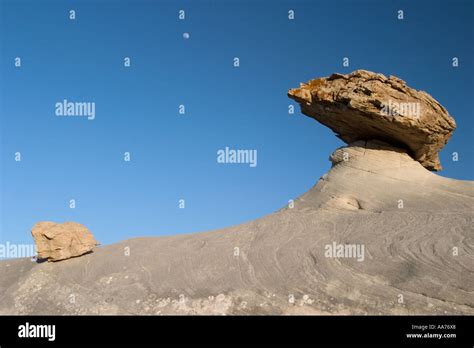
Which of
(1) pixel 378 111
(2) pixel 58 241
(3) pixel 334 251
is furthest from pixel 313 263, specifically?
(2) pixel 58 241

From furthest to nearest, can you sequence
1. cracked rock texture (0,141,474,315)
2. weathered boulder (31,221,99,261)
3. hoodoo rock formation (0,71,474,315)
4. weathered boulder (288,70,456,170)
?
1. weathered boulder (288,70,456,170)
2. weathered boulder (31,221,99,261)
3. hoodoo rock formation (0,71,474,315)
4. cracked rock texture (0,141,474,315)

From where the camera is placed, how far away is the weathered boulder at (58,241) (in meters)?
21.9

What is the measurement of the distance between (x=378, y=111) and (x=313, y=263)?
8.79 m

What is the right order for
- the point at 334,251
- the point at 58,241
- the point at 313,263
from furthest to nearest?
the point at 58,241 → the point at 334,251 → the point at 313,263

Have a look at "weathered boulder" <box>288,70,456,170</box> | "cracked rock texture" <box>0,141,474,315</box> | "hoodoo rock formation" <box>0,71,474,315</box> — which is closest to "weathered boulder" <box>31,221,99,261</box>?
"hoodoo rock formation" <box>0,71,474,315</box>

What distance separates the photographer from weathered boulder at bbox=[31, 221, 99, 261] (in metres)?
21.9

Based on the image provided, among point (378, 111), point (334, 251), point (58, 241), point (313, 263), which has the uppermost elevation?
point (378, 111)

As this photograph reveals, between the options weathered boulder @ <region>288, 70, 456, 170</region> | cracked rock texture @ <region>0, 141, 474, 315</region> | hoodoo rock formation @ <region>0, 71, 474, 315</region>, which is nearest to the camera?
cracked rock texture @ <region>0, 141, 474, 315</region>

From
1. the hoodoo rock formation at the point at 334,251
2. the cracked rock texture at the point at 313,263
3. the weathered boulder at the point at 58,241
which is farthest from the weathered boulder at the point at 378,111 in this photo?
the weathered boulder at the point at 58,241

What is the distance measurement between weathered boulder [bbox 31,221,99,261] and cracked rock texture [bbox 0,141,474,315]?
1.38ft

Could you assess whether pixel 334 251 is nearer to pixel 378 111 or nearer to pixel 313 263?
pixel 313 263

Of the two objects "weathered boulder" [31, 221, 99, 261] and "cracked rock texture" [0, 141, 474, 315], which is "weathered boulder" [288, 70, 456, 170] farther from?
"weathered boulder" [31, 221, 99, 261]

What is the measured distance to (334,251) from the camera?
17938 mm

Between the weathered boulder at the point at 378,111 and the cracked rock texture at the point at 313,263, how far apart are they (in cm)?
98
